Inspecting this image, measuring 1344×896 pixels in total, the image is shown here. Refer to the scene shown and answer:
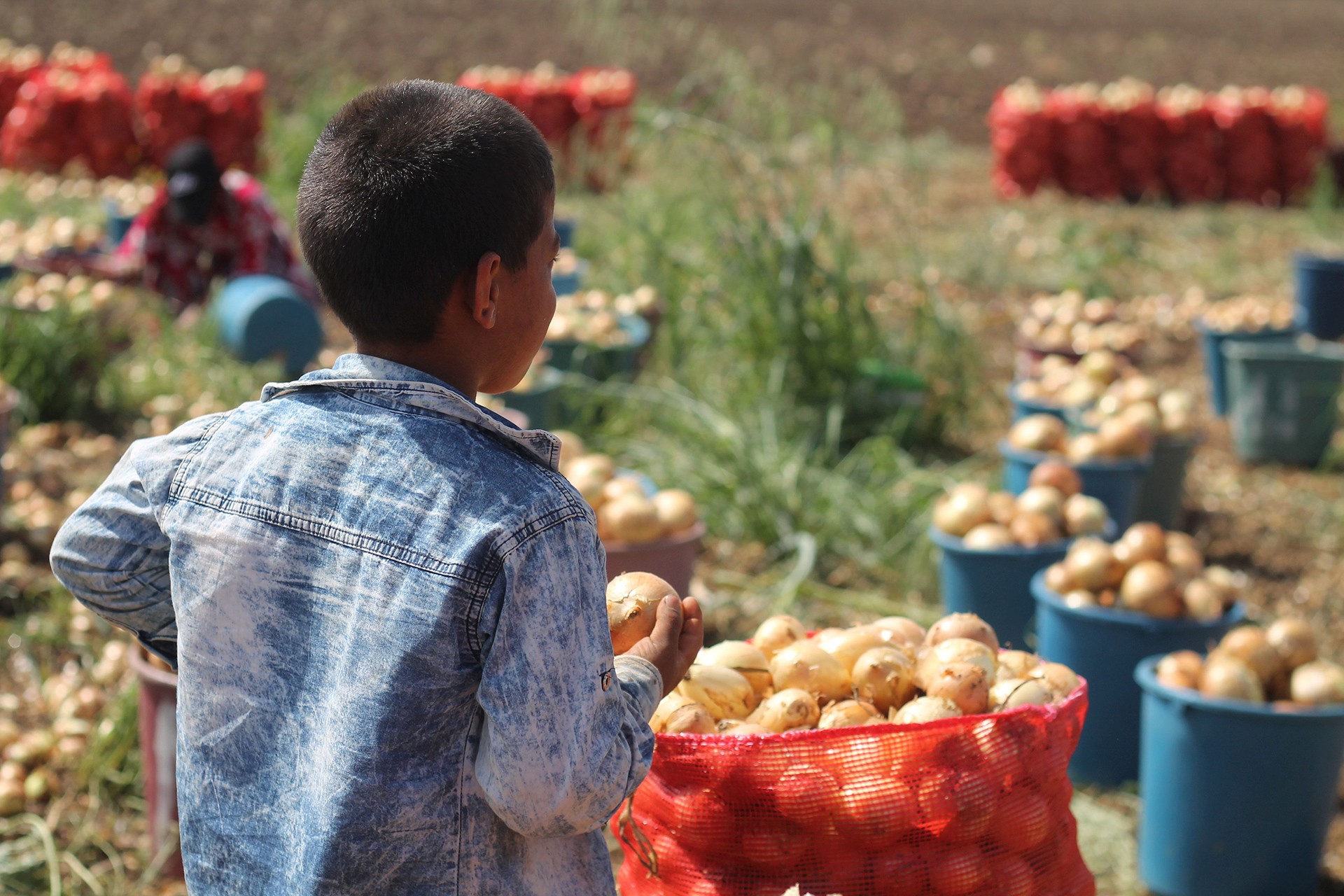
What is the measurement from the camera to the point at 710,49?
4977mm

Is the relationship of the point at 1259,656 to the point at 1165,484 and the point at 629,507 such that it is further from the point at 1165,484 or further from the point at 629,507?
the point at 1165,484

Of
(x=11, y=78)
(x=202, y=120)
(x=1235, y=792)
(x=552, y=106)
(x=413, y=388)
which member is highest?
(x=11, y=78)

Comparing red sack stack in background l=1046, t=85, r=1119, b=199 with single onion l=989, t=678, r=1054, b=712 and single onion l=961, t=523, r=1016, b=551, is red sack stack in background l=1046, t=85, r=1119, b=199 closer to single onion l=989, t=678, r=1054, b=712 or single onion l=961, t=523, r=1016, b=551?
single onion l=961, t=523, r=1016, b=551

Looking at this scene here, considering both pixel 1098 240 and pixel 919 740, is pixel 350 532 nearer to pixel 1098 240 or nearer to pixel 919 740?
pixel 919 740

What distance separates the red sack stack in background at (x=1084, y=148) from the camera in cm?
1302

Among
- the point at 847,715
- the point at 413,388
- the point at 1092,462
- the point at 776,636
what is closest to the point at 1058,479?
the point at 1092,462

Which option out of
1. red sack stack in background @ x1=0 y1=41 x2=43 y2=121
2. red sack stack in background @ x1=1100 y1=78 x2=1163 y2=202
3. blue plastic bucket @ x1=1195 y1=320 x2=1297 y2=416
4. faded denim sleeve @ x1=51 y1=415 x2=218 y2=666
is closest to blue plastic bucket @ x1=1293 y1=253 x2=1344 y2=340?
blue plastic bucket @ x1=1195 y1=320 x2=1297 y2=416

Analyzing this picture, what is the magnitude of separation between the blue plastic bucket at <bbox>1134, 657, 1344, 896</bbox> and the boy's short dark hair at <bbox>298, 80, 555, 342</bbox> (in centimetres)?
228

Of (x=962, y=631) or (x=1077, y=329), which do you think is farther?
(x=1077, y=329)

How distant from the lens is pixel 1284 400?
580cm

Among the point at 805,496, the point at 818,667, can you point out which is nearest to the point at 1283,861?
the point at 818,667

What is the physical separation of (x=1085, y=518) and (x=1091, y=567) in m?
0.49

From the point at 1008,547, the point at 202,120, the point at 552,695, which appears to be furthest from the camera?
the point at 202,120

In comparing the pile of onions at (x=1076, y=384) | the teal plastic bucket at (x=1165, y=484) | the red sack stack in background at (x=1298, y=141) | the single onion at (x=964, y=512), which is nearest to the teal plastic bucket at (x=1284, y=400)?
the pile of onions at (x=1076, y=384)
